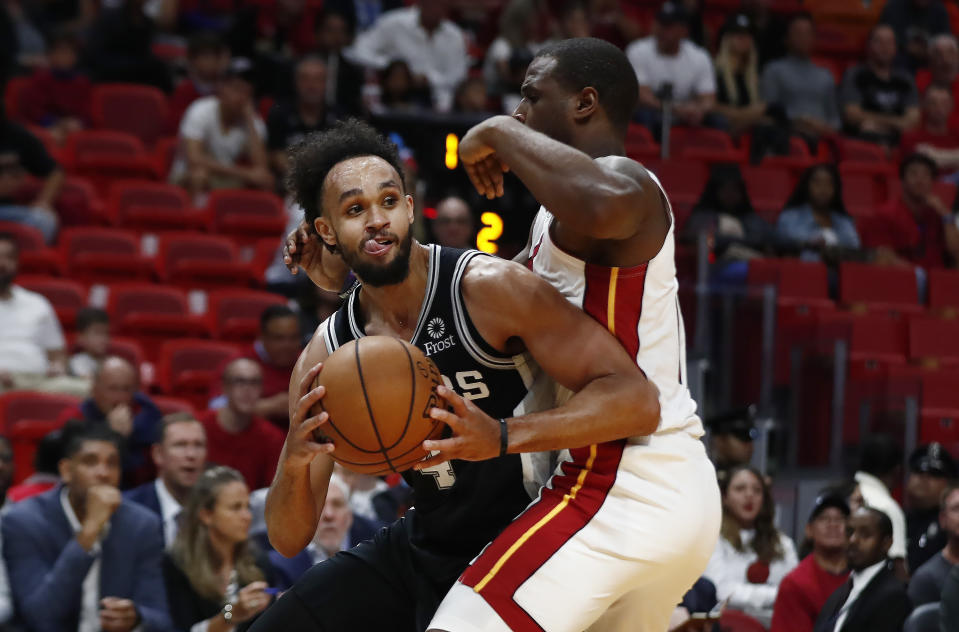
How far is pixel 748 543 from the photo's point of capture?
712cm

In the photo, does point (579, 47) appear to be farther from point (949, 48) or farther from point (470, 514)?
point (949, 48)

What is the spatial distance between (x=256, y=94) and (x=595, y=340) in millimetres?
8570

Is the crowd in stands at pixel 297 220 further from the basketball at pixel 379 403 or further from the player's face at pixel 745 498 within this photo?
the basketball at pixel 379 403

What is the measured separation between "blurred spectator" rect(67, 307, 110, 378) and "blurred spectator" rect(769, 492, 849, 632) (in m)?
4.26

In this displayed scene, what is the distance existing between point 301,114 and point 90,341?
2794mm

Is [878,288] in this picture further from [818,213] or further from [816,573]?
[816,573]

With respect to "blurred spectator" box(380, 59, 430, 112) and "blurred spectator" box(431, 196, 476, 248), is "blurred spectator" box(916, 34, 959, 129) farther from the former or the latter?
"blurred spectator" box(431, 196, 476, 248)

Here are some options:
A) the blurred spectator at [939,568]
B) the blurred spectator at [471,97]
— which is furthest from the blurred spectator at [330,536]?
the blurred spectator at [471,97]

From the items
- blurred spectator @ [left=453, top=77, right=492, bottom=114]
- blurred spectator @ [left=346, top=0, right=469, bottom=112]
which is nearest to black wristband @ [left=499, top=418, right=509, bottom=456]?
blurred spectator @ [left=453, top=77, right=492, bottom=114]

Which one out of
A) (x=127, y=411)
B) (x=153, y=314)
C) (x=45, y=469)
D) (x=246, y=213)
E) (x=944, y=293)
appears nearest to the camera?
(x=45, y=469)

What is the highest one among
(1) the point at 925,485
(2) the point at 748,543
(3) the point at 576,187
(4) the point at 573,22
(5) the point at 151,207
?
(4) the point at 573,22

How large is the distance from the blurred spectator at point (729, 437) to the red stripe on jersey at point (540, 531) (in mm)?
4587

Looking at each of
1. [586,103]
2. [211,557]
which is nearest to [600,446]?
[586,103]

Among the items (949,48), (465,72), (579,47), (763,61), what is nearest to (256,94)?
(465,72)
